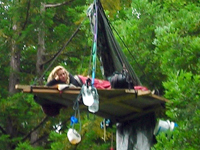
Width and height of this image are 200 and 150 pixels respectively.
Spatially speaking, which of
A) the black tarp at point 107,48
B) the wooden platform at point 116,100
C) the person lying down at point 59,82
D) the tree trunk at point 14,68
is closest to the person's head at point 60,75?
the person lying down at point 59,82

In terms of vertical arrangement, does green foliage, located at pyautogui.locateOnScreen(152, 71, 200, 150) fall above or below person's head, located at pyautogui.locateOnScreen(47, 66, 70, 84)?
below

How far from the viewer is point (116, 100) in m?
4.29

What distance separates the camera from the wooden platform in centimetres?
396

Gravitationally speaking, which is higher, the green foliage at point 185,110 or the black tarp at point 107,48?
the black tarp at point 107,48

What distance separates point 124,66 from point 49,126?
4566mm

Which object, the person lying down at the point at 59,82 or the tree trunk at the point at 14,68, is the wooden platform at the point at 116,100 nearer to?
the person lying down at the point at 59,82

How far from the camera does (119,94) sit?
411 cm

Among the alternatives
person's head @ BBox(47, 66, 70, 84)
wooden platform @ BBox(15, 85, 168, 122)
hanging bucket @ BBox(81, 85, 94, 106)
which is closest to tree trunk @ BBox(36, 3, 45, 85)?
wooden platform @ BBox(15, 85, 168, 122)

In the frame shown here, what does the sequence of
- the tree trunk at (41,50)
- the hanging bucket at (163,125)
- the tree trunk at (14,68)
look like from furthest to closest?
the tree trunk at (14,68) < the tree trunk at (41,50) < the hanging bucket at (163,125)

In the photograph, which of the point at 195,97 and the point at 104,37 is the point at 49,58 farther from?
the point at 195,97

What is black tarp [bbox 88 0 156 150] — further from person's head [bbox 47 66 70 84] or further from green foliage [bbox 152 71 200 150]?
green foliage [bbox 152 71 200 150]

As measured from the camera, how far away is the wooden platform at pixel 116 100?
3.96 m

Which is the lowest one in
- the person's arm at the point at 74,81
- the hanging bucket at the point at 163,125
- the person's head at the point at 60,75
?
the hanging bucket at the point at 163,125

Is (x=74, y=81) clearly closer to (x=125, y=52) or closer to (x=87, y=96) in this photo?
(x=87, y=96)
